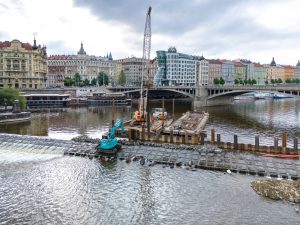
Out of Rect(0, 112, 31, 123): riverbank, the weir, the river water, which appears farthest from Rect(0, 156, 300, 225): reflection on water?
Rect(0, 112, 31, 123): riverbank

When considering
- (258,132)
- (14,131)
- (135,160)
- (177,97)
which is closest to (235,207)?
(135,160)

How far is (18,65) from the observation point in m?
140

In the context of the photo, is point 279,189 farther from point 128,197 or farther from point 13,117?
point 13,117

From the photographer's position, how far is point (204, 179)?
114 feet

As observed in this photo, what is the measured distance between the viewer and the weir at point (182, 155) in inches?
1463

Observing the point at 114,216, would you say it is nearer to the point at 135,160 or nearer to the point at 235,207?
the point at 235,207

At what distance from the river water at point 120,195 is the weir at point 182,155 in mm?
1694

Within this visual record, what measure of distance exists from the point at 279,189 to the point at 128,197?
13607 millimetres

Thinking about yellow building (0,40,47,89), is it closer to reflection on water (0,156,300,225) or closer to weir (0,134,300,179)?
weir (0,134,300,179)

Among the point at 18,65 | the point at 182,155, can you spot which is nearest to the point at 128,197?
the point at 182,155

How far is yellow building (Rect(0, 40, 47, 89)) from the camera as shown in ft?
453

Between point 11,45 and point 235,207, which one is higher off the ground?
point 11,45

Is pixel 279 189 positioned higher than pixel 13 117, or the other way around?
pixel 13 117

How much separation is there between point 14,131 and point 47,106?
5238 cm
